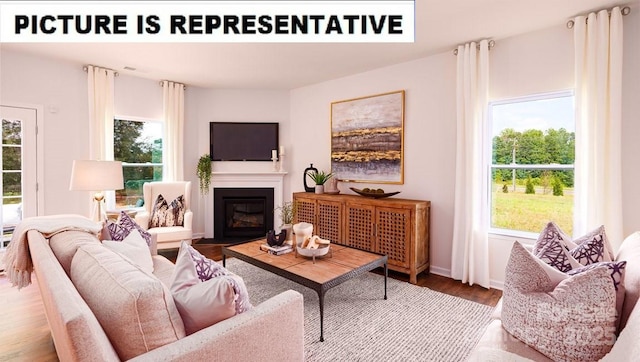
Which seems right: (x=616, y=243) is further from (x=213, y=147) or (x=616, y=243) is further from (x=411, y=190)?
(x=213, y=147)

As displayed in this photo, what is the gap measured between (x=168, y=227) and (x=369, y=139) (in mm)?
2888

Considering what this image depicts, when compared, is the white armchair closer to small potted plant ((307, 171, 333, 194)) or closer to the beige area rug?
the beige area rug

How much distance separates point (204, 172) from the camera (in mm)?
5105

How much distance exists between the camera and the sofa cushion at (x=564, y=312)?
115cm

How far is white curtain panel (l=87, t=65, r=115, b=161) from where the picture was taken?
13.6 ft

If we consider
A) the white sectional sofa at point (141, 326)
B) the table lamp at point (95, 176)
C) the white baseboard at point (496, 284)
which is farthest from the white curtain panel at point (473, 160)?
the table lamp at point (95, 176)

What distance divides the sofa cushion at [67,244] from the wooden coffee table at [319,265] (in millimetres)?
1274

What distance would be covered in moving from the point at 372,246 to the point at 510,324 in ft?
7.69

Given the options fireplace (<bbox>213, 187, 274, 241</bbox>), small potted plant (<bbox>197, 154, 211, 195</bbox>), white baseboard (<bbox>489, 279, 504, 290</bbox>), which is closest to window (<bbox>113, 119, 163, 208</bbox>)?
small potted plant (<bbox>197, 154, 211, 195</bbox>)

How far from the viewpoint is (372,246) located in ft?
12.2

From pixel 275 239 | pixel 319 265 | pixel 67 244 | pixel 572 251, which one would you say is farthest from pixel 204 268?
pixel 572 251

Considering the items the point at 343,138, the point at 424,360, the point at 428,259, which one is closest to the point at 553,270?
the point at 424,360

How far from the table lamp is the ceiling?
127 cm

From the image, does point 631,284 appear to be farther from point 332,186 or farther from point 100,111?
point 100,111
